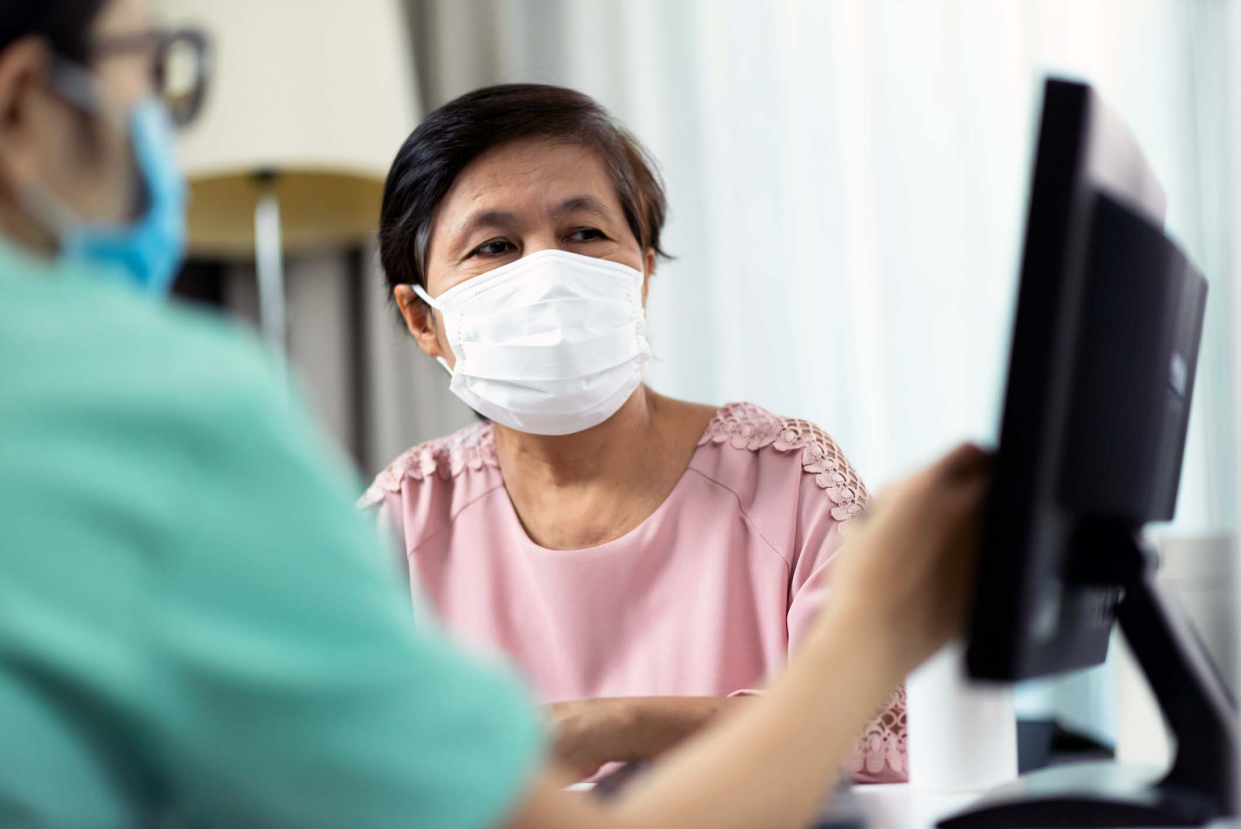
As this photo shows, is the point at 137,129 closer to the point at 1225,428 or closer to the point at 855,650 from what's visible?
the point at 855,650

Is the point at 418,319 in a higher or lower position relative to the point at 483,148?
lower

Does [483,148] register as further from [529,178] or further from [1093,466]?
[1093,466]

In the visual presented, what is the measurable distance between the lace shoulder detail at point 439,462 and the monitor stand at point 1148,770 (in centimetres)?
85

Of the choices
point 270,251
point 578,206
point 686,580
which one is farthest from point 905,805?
point 270,251

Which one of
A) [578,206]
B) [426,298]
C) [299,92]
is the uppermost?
[299,92]

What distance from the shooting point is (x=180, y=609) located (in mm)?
353

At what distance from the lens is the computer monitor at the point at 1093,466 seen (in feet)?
1.99

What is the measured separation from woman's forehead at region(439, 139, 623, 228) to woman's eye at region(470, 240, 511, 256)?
0.04 m

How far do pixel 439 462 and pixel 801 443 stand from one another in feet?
1.57

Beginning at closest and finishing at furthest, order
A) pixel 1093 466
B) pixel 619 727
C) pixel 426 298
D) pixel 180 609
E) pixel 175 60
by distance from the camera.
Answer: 1. pixel 180 609
2. pixel 175 60
3. pixel 1093 466
4. pixel 619 727
5. pixel 426 298

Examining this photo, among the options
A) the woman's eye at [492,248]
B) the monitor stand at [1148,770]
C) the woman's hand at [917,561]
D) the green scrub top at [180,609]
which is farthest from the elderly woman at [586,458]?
the green scrub top at [180,609]

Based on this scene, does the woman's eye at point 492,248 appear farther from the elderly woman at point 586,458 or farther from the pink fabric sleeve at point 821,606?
the pink fabric sleeve at point 821,606

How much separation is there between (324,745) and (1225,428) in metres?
1.84

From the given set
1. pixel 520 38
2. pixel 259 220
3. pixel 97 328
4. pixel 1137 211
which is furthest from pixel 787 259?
pixel 97 328
